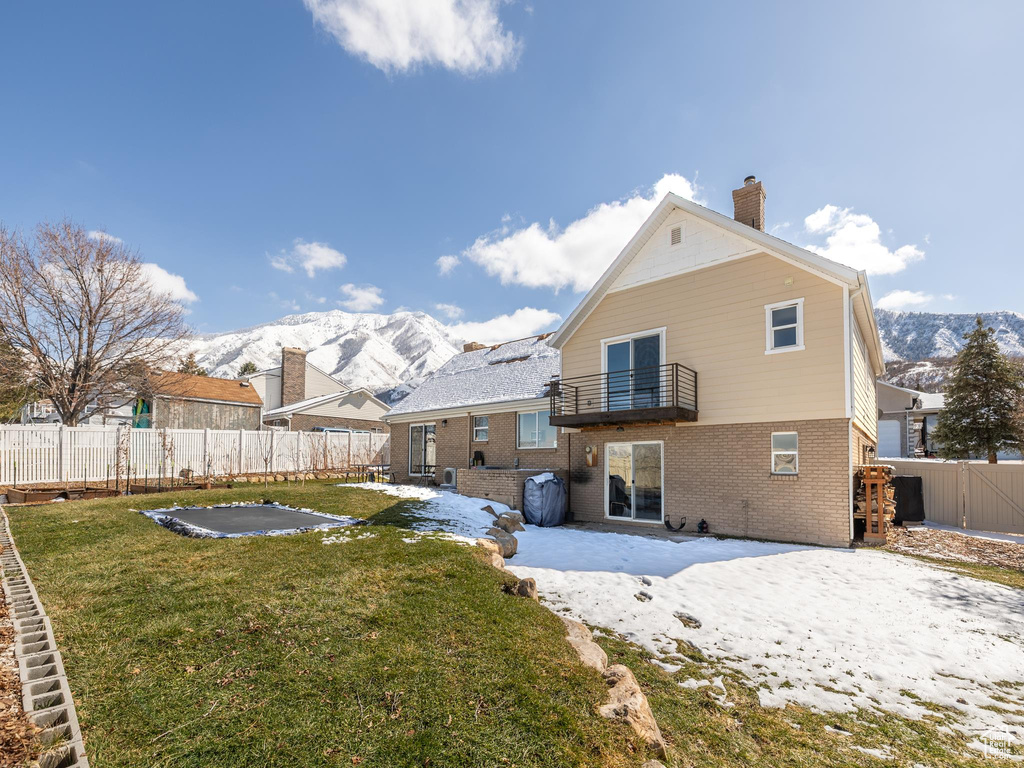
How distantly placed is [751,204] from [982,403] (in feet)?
62.1

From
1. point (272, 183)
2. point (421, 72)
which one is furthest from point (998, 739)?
point (272, 183)

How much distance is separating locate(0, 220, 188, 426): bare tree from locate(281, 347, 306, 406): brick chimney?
541 inches

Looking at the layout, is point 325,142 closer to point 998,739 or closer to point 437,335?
point 998,739

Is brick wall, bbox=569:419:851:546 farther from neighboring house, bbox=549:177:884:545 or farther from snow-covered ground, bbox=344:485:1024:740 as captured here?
snow-covered ground, bbox=344:485:1024:740

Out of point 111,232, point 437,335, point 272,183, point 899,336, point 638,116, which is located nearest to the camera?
point 638,116

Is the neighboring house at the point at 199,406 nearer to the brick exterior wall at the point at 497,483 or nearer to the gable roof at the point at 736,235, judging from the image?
the brick exterior wall at the point at 497,483

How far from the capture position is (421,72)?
12859mm

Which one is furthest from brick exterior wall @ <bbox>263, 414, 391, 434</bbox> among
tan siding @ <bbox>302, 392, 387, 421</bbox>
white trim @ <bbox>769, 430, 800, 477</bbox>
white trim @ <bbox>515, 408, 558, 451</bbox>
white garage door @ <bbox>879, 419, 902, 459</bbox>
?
white garage door @ <bbox>879, 419, 902, 459</bbox>

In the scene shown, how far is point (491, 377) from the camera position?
60.2 ft

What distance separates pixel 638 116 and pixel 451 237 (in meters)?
9.97

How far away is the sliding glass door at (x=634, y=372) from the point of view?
12.7 meters

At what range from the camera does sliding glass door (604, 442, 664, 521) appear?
12.6 m

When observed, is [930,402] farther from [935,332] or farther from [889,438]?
[935,332]

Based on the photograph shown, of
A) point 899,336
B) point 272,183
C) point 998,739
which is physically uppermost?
point 899,336
